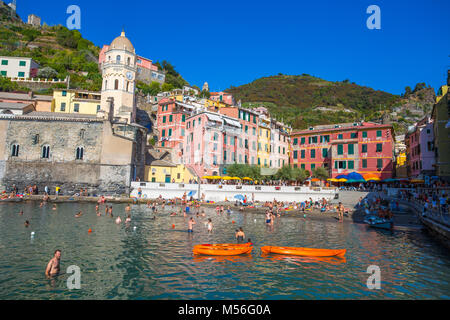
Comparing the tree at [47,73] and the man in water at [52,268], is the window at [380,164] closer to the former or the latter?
the man in water at [52,268]

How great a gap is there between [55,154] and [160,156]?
56.3 feet

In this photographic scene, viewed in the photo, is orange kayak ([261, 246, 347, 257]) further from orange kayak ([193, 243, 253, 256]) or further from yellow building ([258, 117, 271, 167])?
yellow building ([258, 117, 271, 167])

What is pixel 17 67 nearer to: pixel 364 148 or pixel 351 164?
pixel 351 164

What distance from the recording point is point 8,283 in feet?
36.8

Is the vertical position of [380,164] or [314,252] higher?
[380,164]

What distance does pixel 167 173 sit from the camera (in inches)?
1959

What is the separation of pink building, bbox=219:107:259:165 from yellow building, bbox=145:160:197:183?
9.69 meters

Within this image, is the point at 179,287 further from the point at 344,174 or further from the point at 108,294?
the point at 344,174

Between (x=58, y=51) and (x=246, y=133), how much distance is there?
217 feet

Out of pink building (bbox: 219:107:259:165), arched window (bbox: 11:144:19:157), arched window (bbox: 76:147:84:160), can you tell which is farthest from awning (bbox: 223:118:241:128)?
arched window (bbox: 11:144:19:157)

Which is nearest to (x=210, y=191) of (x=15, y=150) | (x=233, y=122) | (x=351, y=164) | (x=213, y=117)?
(x=213, y=117)

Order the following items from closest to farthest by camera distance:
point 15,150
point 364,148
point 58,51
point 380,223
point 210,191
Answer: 1. point 380,223
2. point 210,191
3. point 15,150
4. point 364,148
5. point 58,51

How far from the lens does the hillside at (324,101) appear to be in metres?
87.4
